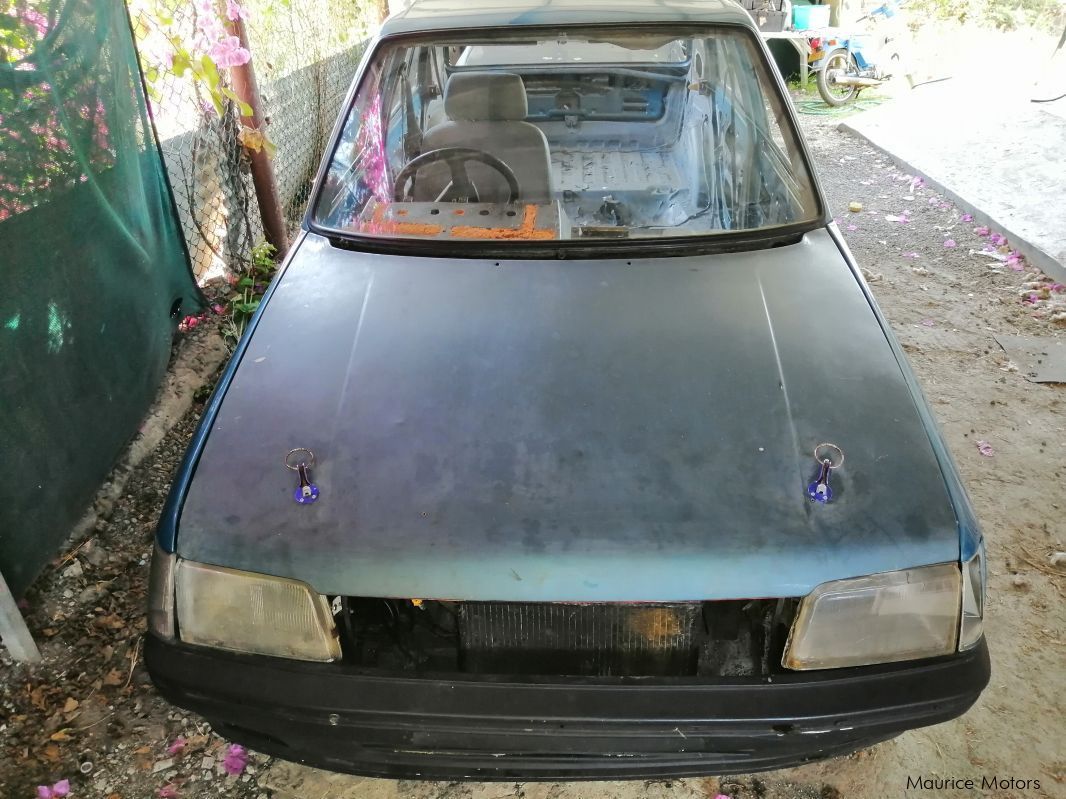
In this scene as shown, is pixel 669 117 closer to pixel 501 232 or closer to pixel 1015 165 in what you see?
pixel 501 232

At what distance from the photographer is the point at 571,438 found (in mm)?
1510

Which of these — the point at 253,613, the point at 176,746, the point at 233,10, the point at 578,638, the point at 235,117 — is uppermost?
the point at 233,10

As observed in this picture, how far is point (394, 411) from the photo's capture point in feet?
5.19

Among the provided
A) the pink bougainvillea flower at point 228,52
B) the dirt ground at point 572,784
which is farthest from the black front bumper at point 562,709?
the pink bougainvillea flower at point 228,52

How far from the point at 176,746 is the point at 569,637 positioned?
1.14 metres

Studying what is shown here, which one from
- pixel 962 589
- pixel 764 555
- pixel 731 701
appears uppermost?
pixel 764 555

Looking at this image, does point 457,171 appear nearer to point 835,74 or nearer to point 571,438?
point 571,438

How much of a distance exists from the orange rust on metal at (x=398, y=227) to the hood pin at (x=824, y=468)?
122 centimetres

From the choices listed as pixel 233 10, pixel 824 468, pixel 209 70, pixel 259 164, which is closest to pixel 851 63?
pixel 259 164

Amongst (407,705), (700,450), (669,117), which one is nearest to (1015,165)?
(669,117)

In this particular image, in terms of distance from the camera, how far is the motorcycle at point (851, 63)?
28.9 feet

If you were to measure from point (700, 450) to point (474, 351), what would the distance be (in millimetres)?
577

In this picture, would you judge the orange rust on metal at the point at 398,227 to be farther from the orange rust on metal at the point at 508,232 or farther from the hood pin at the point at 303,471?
the hood pin at the point at 303,471

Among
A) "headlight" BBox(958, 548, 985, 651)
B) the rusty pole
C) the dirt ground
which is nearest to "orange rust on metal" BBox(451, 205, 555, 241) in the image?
"headlight" BBox(958, 548, 985, 651)
